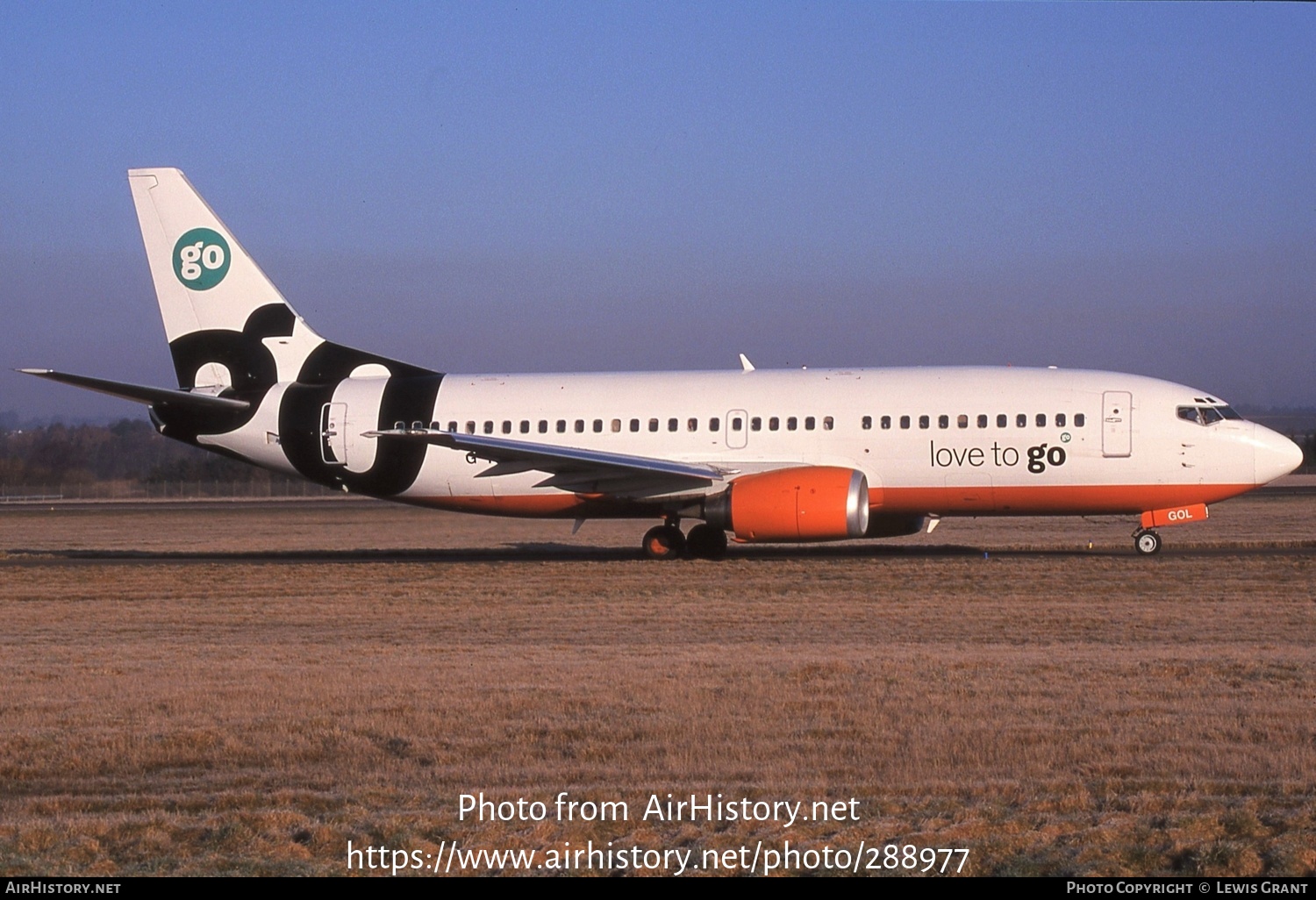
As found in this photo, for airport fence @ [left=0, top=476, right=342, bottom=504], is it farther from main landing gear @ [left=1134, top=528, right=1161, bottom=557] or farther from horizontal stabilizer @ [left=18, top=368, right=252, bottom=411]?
main landing gear @ [left=1134, top=528, right=1161, bottom=557]

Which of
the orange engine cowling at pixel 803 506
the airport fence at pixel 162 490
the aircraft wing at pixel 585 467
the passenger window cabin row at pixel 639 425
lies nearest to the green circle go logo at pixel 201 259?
the aircraft wing at pixel 585 467

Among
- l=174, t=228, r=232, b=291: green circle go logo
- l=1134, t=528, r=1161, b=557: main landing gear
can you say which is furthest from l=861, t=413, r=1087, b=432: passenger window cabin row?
l=174, t=228, r=232, b=291: green circle go logo

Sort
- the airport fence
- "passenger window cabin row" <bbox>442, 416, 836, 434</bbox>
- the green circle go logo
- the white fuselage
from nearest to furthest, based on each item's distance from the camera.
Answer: the white fuselage
"passenger window cabin row" <bbox>442, 416, 836, 434</bbox>
the green circle go logo
the airport fence

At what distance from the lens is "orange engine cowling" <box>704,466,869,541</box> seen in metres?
22.5

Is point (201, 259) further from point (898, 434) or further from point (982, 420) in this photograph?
point (982, 420)

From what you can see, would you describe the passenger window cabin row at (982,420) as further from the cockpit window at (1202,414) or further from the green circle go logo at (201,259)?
the green circle go logo at (201,259)

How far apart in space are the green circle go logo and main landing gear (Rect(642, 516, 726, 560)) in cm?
1015

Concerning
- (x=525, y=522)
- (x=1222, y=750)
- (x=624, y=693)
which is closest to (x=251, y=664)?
(x=624, y=693)

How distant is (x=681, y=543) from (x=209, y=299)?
10.6 metres

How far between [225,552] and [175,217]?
7.29m

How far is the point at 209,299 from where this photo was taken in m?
27.5

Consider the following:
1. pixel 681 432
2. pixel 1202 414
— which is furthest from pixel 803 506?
pixel 1202 414

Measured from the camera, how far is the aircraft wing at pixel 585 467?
929 inches

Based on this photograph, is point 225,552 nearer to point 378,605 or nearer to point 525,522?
point 525,522
